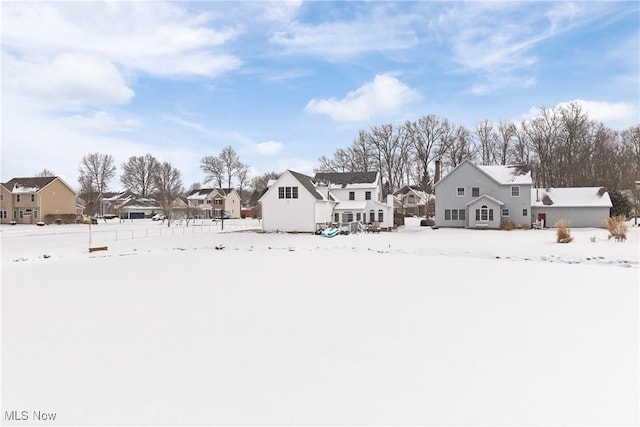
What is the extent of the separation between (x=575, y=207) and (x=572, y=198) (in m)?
1.39

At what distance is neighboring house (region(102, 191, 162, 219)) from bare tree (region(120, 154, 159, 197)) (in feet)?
24.0

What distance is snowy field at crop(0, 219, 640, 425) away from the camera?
15.5ft

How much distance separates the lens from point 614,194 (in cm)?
3906

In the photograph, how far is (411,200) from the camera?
233 ft

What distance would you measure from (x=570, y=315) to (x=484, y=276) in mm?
5012

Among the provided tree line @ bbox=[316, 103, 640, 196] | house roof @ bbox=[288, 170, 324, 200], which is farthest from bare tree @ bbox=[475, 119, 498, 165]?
house roof @ bbox=[288, 170, 324, 200]

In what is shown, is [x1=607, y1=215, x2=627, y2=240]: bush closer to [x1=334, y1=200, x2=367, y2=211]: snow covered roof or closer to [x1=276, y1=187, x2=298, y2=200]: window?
[x1=334, y1=200, x2=367, y2=211]: snow covered roof

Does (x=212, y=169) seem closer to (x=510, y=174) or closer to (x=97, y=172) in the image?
(x=97, y=172)

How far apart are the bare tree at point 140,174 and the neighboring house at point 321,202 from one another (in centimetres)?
5981

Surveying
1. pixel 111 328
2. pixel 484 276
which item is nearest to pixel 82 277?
pixel 111 328

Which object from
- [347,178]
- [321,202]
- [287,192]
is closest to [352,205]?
[347,178]

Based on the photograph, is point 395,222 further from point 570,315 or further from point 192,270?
point 570,315

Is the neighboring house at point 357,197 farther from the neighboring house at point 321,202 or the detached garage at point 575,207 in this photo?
the detached garage at point 575,207

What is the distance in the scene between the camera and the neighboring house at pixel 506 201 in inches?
1444
